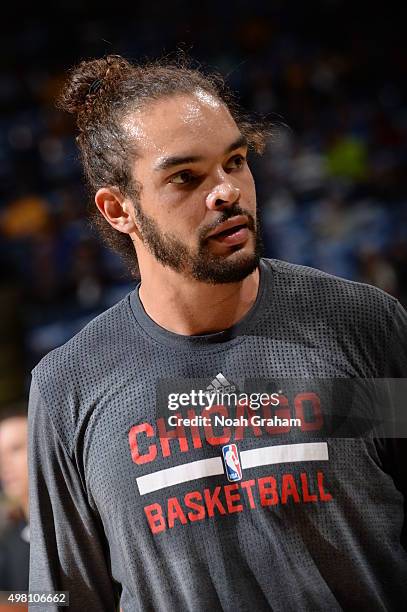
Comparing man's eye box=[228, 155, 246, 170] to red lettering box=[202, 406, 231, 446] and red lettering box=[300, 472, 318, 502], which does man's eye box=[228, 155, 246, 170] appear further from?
red lettering box=[300, 472, 318, 502]

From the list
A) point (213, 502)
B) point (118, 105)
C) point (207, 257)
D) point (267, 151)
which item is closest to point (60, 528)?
point (213, 502)

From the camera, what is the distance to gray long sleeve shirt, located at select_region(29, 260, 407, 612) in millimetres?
1486

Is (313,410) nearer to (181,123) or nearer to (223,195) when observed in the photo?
(223,195)

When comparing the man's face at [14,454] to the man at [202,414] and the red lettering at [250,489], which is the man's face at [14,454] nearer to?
the man at [202,414]

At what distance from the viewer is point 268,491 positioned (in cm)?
149

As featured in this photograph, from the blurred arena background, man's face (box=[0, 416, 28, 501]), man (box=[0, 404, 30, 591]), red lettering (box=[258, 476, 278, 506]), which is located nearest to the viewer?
red lettering (box=[258, 476, 278, 506])

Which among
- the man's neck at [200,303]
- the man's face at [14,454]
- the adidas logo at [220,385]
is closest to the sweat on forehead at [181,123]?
the man's neck at [200,303]

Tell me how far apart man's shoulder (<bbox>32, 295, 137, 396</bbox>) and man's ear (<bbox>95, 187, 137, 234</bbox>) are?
0.15 m

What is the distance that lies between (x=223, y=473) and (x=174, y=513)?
0.35 feet

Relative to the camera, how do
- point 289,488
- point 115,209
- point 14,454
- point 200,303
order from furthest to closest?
point 14,454
point 115,209
point 200,303
point 289,488

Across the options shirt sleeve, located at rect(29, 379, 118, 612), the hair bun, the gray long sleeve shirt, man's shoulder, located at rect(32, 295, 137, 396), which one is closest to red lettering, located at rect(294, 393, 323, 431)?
the gray long sleeve shirt

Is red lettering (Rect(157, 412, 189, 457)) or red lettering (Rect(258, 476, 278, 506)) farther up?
red lettering (Rect(157, 412, 189, 457))

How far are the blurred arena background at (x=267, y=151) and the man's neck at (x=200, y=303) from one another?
12.8 feet

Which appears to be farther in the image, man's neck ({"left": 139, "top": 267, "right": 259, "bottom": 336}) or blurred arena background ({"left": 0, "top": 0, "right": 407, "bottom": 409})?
blurred arena background ({"left": 0, "top": 0, "right": 407, "bottom": 409})
